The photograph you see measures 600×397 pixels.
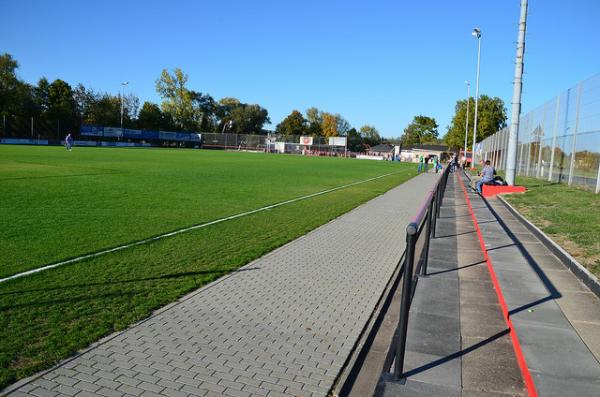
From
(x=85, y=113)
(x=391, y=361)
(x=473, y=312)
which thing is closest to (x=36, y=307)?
(x=391, y=361)

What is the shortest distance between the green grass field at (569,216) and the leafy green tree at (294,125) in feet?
391

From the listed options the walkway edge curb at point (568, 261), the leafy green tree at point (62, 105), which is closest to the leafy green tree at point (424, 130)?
the leafy green tree at point (62, 105)

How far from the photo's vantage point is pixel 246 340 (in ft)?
14.3

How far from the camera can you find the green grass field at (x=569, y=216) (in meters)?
6.74

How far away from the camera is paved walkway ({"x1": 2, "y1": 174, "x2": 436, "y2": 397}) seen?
349cm

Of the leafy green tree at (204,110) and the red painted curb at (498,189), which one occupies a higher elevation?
the leafy green tree at (204,110)

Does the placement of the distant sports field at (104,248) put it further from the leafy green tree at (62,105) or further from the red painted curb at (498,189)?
the leafy green tree at (62,105)

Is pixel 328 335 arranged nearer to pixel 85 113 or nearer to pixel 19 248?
pixel 19 248

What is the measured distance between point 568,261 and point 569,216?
3.56 m

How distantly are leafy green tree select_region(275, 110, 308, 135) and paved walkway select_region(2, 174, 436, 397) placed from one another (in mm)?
126791

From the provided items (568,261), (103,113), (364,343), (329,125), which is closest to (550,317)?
(364,343)

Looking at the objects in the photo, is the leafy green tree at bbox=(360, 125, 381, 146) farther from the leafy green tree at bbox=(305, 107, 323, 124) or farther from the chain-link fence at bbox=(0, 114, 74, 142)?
the chain-link fence at bbox=(0, 114, 74, 142)

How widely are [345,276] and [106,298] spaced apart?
3383 mm

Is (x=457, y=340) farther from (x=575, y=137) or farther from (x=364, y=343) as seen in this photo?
(x=575, y=137)
